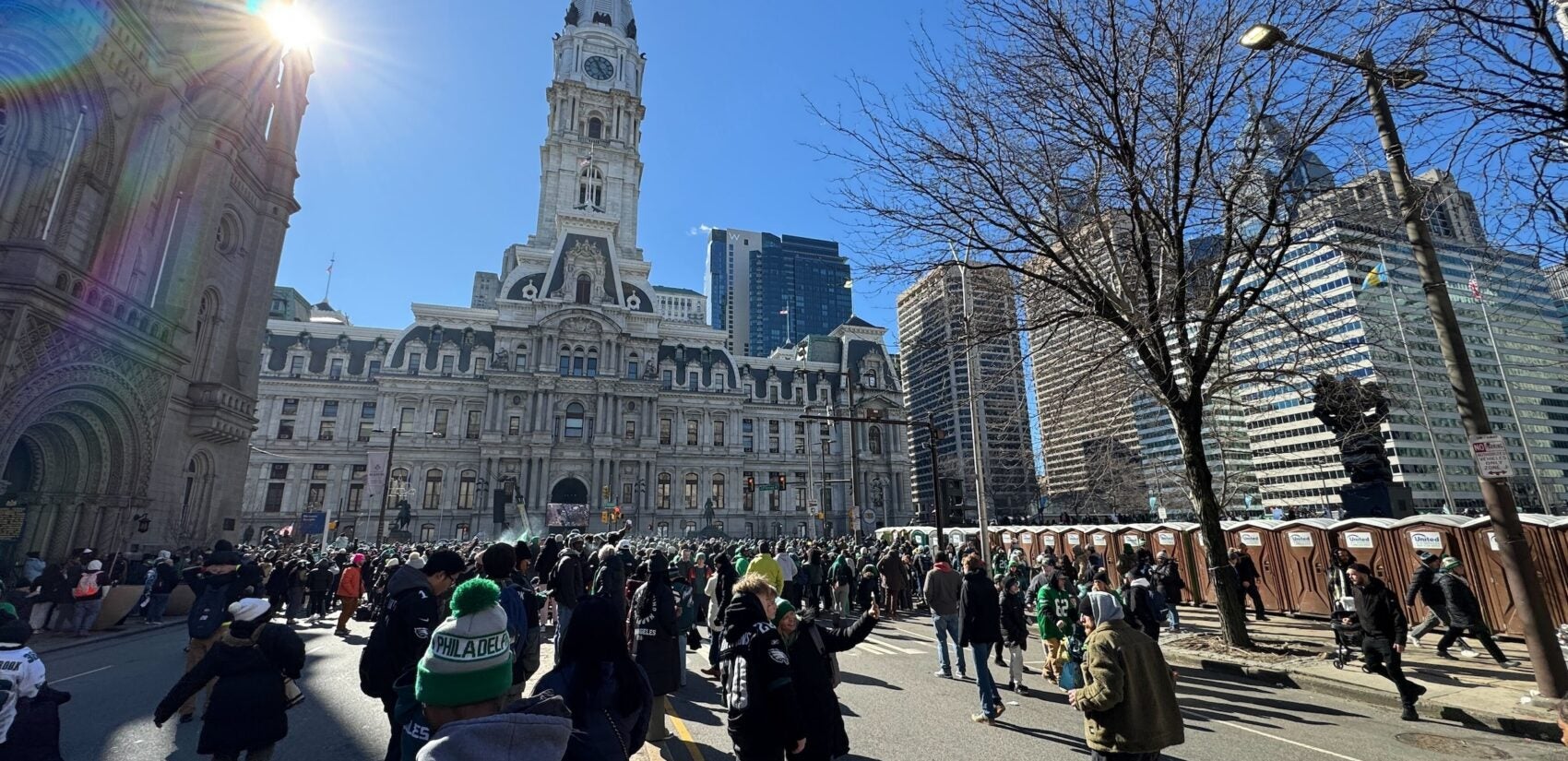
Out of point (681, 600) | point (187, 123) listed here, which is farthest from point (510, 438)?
point (681, 600)

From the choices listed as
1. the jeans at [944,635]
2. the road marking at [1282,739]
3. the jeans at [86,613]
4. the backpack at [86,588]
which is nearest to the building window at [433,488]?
the jeans at [86,613]

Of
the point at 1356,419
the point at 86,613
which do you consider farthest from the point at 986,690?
the point at 86,613

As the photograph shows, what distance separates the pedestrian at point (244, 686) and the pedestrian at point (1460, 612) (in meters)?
14.8

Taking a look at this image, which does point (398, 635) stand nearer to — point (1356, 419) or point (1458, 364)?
point (1458, 364)

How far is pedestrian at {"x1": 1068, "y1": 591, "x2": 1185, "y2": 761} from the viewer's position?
4523 millimetres

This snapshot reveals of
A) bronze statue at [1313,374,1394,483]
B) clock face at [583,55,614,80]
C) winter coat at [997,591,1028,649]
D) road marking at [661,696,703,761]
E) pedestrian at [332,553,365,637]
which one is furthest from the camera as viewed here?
clock face at [583,55,614,80]

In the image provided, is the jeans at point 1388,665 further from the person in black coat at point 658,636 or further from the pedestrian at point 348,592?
the pedestrian at point 348,592

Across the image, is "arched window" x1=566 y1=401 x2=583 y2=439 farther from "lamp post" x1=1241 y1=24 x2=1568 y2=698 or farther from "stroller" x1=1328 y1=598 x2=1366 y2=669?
"lamp post" x1=1241 y1=24 x2=1568 y2=698

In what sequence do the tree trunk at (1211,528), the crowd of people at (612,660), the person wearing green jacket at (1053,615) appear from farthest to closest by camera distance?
the tree trunk at (1211,528)
the person wearing green jacket at (1053,615)
the crowd of people at (612,660)

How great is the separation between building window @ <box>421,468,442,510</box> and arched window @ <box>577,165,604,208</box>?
35.1 meters

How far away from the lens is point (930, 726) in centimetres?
751

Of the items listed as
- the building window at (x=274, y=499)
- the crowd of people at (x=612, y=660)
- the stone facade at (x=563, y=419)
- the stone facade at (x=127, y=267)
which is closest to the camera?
the crowd of people at (x=612, y=660)

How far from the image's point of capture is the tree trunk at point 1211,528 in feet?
36.4

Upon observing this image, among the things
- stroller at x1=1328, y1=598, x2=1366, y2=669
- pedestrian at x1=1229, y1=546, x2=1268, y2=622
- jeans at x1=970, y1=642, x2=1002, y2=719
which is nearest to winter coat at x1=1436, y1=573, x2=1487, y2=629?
stroller at x1=1328, y1=598, x2=1366, y2=669
